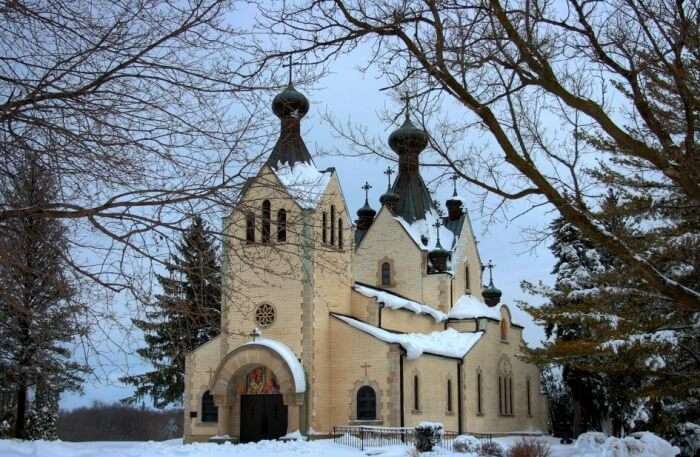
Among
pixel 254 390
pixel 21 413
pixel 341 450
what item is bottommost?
pixel 341 450

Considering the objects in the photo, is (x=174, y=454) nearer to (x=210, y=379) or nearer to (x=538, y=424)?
(x=210, y=379)

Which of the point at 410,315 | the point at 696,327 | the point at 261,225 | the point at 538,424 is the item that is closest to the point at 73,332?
the point at 261,225

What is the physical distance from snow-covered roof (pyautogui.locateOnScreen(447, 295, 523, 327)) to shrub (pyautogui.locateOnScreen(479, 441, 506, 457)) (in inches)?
600

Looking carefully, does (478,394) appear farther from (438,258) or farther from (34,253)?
(34,253)

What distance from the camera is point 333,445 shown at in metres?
26.9

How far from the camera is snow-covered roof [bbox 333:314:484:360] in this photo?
1206 inches

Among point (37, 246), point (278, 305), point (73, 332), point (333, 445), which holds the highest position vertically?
point (278, 305)

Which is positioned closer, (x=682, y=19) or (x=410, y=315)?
(x=682, y=19)

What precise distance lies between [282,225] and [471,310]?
32505mm

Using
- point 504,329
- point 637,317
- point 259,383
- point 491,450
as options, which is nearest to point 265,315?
point 259,383

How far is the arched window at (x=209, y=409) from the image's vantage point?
104 feet

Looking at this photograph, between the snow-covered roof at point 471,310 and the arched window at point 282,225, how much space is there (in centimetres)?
3077

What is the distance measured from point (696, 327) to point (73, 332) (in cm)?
1198

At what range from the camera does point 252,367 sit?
30.7 m
